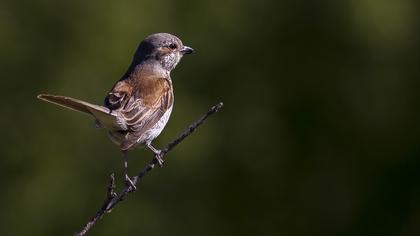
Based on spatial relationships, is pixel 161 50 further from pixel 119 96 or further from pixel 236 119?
pixel 236 119

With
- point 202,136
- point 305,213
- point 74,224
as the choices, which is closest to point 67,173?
A: point 74,224

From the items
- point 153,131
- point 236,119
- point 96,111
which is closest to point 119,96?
point 153,131

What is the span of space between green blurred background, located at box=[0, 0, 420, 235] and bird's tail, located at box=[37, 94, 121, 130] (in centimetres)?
688

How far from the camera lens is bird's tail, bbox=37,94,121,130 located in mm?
6626

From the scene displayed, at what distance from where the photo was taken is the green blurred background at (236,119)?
14680 mm

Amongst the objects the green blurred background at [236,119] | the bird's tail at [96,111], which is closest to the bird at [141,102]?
the bird's tail at [96,111]

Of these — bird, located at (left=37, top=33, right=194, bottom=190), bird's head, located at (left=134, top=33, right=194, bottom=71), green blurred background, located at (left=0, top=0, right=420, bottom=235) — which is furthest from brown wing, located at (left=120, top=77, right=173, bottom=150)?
green blurred background, located at (left=0, top=0, right=420, bottom=235)

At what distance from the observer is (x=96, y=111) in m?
7.08

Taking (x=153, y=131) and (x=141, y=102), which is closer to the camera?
(x=153, y=131)

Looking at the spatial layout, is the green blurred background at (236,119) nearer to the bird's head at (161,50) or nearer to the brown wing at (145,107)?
the bird's head at (161,50)

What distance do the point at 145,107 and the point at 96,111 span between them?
654 mm

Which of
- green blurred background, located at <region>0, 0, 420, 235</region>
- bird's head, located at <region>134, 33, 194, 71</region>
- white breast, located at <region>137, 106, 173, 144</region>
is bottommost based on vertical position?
green blurred background, located at <region>0, 0, 420, 235</region>

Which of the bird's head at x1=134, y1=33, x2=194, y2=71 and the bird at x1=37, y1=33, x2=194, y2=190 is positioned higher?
the bird's head at x1=134, y1=33, x2=194, y2=71

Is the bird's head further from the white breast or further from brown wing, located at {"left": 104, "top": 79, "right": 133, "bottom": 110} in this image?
the white breast
